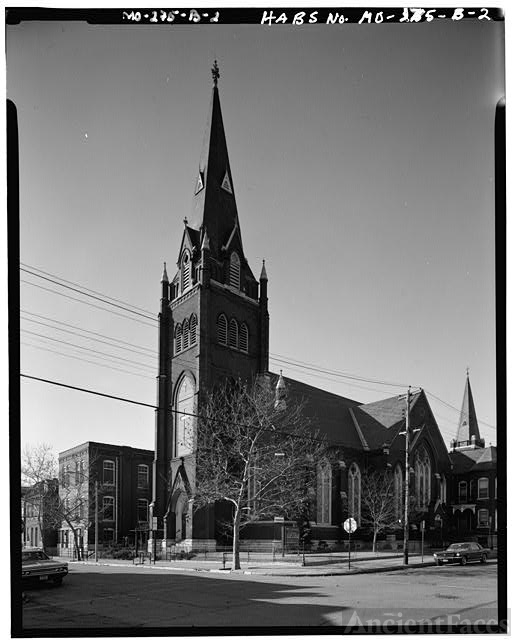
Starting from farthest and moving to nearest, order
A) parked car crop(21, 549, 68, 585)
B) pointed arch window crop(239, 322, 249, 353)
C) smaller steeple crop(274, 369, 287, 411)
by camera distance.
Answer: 1. pointed arch window crop(239, 322, 249, 353)
2. smaller steeple crop(274, 369, 287, 411)
3. parked car crop(21, 549, 68, 585)

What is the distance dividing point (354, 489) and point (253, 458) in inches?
357

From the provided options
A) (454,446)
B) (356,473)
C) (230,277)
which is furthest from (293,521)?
(230,277)

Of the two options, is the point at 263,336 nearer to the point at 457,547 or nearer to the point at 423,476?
the point at 457,547

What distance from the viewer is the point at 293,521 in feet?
78.9

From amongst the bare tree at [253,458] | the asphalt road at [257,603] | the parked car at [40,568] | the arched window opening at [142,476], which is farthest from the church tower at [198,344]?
the parked car at [40,568]

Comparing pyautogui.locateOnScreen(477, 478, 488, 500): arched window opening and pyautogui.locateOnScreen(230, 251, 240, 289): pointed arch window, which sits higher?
pyautogui.locateOnScreen(230, 251, 240, 289): pointed arch window

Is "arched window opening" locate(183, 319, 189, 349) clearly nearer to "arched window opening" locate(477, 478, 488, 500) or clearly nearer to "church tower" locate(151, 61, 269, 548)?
"church tower" locate(151, 61, 269, 548)

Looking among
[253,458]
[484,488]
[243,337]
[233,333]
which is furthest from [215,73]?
[233,333]

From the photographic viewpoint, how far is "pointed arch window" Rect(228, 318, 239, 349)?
2523cm

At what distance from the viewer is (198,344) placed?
24328 mm

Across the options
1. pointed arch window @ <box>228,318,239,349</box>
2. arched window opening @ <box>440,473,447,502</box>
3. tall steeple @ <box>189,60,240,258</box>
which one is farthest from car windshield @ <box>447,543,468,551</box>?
tall steeple @ <box>189,60,240,258</box>

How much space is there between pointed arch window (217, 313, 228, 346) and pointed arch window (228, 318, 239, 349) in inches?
7.3

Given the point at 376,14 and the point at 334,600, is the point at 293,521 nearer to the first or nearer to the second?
the point at 334,600

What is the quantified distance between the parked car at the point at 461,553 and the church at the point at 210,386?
3596 mm
